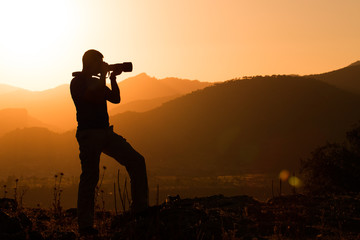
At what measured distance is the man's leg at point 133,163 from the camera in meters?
4.89

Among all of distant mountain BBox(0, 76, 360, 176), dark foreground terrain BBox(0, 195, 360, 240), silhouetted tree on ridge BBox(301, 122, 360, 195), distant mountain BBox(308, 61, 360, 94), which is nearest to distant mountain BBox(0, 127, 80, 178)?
distant mountain BBox(0, 76, 360, 176)

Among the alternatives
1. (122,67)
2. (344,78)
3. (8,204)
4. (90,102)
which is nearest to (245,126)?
(344,78)

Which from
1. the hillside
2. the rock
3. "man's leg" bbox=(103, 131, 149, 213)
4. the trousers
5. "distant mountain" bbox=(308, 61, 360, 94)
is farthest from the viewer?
"distant mountain" bbox=(308, 61, 360, 94)

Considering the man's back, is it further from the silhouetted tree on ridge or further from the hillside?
the hillside

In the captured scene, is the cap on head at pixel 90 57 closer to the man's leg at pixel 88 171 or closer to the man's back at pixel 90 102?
the man's back at pixel 90 102

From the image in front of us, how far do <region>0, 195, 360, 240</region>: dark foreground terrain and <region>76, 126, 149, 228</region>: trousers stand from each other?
21 cm

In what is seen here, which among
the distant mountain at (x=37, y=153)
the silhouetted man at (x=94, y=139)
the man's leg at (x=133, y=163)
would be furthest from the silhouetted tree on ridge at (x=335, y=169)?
the distant mountain at (x=37, y=153)

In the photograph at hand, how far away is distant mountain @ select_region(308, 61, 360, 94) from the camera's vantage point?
11819cm

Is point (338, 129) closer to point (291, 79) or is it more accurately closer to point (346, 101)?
point (346, 101)

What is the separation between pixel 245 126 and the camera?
3925 inches

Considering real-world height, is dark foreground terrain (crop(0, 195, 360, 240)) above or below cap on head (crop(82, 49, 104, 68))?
below

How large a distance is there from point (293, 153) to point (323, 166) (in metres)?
66.0

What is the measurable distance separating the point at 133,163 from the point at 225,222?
4.05 ft

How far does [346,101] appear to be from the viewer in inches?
3748
